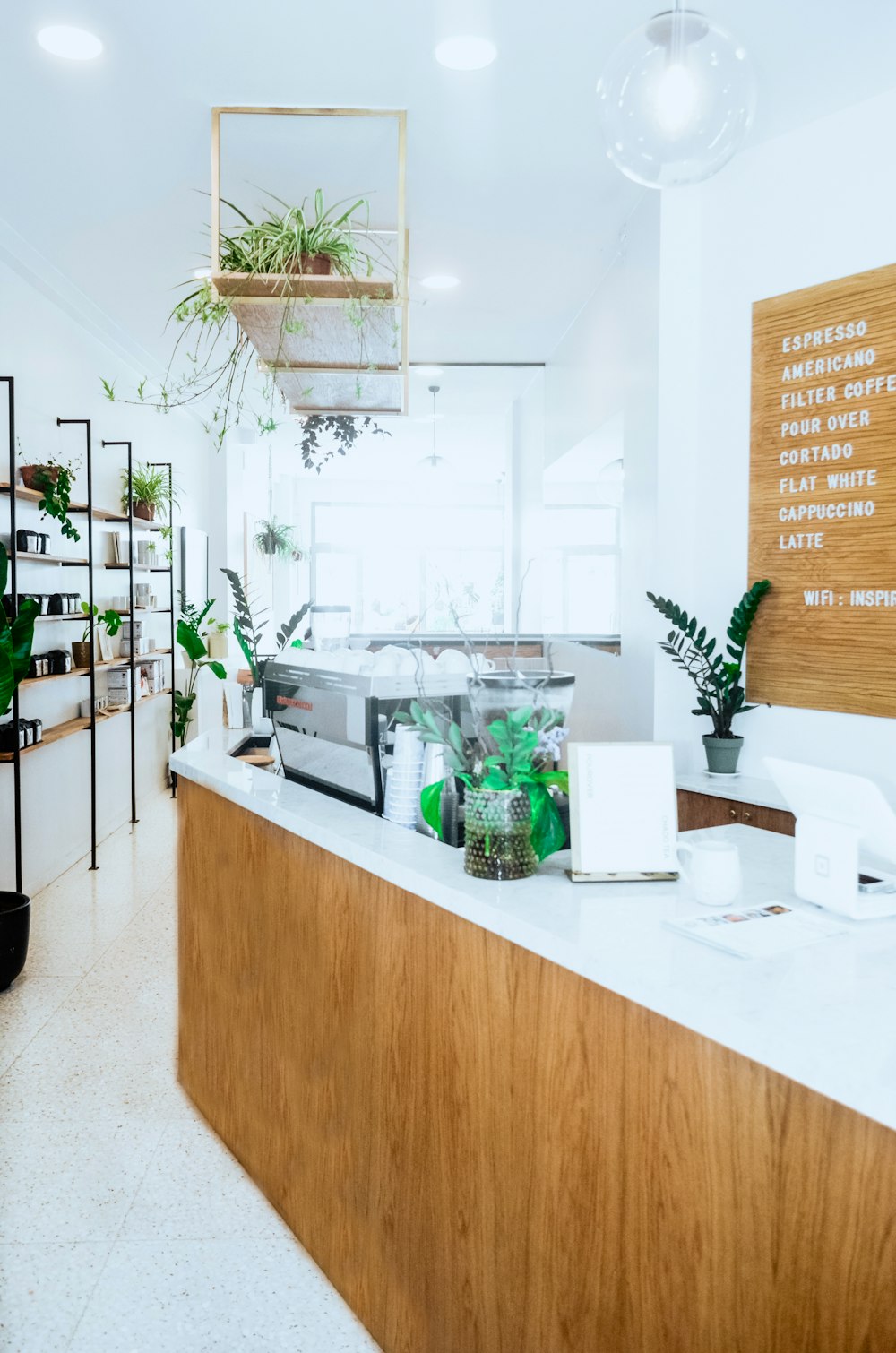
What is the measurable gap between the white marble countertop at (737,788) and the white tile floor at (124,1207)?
1826mm

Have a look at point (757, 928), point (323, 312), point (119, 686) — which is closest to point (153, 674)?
point (119, 686)

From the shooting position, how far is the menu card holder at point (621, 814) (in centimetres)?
163

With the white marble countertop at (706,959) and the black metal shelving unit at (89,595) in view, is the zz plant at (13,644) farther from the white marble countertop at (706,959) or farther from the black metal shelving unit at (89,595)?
the white marble countertop at (706,959)

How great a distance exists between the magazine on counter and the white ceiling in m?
1.35

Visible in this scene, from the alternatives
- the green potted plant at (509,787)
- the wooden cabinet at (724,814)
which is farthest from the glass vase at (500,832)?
the wooden cabinet at (724,814)

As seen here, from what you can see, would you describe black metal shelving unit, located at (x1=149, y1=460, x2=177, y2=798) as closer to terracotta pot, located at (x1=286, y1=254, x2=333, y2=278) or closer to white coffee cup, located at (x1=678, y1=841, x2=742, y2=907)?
terracotta pot, located at (x1=286, y1=254, x2=333, y2=278)

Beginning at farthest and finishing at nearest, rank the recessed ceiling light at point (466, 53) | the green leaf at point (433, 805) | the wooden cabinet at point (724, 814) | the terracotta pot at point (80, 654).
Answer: the terracotta pot at point (80, 654) → the wooden cabinet at point (724, 814) → the recessed ceiling light at point (466, 53) → the green leaf at point (433, 805)

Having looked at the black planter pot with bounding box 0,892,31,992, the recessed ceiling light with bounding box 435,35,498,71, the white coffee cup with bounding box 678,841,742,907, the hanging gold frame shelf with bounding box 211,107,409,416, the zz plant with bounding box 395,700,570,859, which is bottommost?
the black planter pot with bounding box 0,892,31,992

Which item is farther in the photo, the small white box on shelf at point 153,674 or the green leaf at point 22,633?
the small white box on shelf at point 153,674

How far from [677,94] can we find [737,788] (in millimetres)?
2269

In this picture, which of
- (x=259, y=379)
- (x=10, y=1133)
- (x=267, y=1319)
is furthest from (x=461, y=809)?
(x=259, y=379)

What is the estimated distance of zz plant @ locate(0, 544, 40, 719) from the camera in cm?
356

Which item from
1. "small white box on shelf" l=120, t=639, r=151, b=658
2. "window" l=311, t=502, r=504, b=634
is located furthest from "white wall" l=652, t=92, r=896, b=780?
"window" l=311, t=502, r=504, b=634

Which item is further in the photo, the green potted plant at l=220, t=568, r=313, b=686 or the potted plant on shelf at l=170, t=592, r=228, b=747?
the potted plant on shelf at l=170, t=592, r=228, b=747
